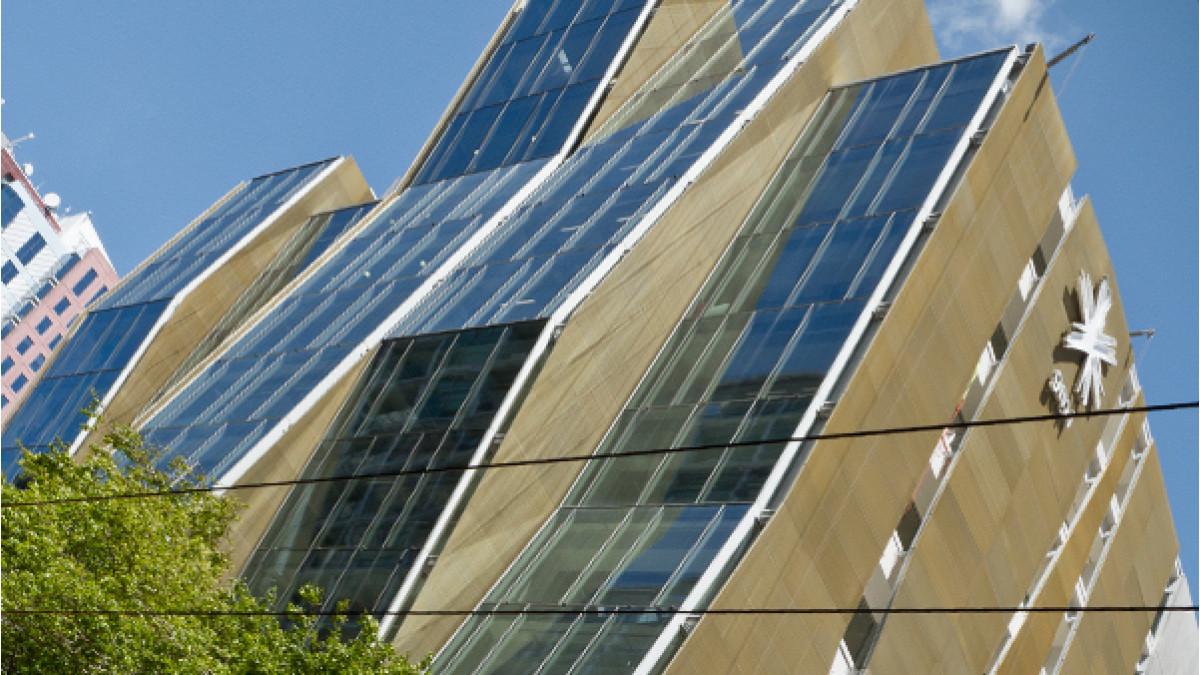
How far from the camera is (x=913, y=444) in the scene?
33.8 m

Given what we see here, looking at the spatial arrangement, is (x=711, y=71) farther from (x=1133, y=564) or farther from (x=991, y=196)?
(x=1133, y=564)

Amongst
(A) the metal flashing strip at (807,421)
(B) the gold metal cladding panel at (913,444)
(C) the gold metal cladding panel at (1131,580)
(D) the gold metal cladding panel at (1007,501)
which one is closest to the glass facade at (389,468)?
(A) the metal flashing strip at (807,421)

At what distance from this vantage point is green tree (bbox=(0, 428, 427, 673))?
23.9m

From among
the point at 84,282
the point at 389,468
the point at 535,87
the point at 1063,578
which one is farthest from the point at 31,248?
the point at 1063,578

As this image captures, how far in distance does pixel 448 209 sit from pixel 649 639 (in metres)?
20.7

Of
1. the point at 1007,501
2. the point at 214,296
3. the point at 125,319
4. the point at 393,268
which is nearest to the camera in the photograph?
the point at 1007,501

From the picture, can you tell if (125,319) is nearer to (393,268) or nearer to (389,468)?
(393,268)

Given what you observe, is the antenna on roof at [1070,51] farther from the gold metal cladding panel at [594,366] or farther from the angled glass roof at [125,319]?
the angled glass roof at [125,319]

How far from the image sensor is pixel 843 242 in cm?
3644

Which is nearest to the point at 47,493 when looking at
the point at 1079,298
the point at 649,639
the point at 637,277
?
the point at 649,639

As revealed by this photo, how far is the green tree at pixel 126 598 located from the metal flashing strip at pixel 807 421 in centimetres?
517

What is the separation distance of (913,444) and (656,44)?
22.3m

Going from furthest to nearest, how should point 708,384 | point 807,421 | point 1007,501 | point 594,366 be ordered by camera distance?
point 1007,501 → point 708,384 → point 594,366 → point 807,421

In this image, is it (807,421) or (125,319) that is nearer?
(807,421)
